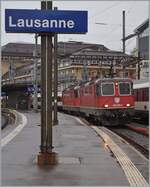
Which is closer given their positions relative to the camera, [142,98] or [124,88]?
[124,88]

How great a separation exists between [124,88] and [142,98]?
469 cm

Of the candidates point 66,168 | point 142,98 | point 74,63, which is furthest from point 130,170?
point 74,63

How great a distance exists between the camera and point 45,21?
43.1 ft

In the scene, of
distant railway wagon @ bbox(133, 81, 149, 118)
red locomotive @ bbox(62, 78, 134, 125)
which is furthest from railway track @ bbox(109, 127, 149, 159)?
distant railway wagon @ bbox(133, 81, 149, 118)

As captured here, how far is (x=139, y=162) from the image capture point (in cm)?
1423

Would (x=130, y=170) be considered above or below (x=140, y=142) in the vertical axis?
above

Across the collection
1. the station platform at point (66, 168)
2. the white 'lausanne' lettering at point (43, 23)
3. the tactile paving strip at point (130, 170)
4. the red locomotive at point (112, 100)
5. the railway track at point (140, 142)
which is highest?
the white 'lausanne' lettering at point (43, 23)

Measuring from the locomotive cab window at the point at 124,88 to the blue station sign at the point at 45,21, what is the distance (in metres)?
21.9

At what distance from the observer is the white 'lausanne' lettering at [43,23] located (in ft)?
42.7

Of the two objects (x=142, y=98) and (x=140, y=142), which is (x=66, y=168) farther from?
(x=142, y=98)

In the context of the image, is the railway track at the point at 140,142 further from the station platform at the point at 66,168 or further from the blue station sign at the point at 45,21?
the blue station sign at the point at 45,21

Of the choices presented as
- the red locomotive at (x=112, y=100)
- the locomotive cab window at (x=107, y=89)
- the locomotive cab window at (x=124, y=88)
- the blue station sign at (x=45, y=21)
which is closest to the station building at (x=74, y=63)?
the locomotive cab window at (x=124, y=88)

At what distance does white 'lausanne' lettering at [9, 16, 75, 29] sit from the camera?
13016 millimetres

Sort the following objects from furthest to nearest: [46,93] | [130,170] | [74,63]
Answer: [74,63], [46,93], [130,170]
